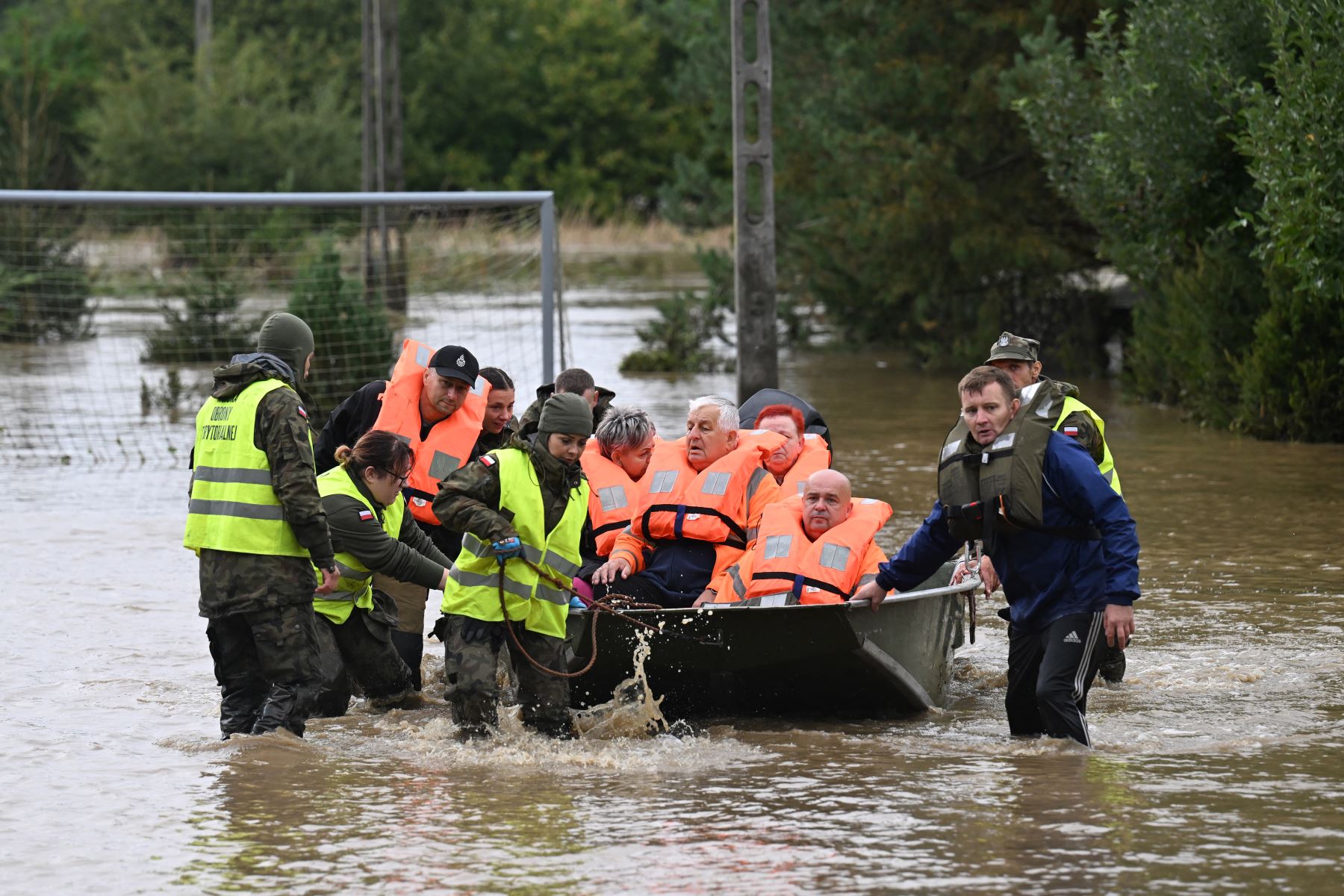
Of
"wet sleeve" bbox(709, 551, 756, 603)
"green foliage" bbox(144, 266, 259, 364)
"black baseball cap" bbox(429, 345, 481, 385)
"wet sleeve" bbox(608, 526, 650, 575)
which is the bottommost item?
"wet sleeve" bbox(709, 551, 756, 603)

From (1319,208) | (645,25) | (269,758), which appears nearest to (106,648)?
(269,758)

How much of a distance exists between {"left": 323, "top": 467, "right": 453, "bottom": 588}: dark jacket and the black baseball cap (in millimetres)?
854

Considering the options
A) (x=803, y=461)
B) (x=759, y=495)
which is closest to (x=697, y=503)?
(x=759, y=495)

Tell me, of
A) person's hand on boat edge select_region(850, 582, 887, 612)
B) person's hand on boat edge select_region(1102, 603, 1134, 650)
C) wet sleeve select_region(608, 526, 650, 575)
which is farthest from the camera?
wet sleeve select_region(608, 526, 650, 575)

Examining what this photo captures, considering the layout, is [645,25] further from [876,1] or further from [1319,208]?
[1319,208]

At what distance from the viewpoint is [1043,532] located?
723 centimetres

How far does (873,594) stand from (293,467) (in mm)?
2420

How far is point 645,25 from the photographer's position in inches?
1334

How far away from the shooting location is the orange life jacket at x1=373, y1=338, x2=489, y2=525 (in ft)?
29.6

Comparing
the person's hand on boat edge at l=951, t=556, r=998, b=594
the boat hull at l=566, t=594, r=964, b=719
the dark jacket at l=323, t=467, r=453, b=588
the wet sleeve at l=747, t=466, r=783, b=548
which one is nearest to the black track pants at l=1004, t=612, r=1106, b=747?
the person's hand on boat edge at l=951, t=556, r=998, b=594

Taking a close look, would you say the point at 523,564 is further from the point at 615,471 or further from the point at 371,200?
the point at 371,200

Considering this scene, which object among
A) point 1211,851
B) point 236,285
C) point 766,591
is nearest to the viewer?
point 1211,851

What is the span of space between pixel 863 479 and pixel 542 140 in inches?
1924

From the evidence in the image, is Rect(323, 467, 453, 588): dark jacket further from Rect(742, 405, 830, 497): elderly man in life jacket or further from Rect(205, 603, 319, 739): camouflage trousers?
Rect(742, 405, 830, 497): elderly man in life jacket
